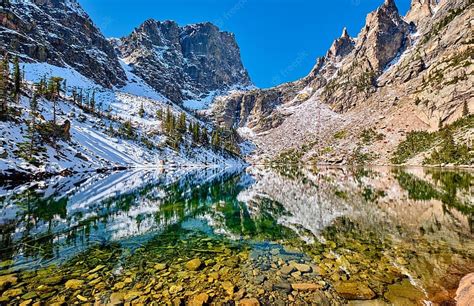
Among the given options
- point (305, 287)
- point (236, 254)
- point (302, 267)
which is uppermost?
point (236, 254)

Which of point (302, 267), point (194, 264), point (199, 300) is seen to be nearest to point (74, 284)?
point (194, 264)

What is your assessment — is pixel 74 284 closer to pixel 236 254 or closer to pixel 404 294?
pixel 236 254

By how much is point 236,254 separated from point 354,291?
635 centimetres

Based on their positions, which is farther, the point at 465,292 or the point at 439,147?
the point at 439,147

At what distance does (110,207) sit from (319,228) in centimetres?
Answer: 2163

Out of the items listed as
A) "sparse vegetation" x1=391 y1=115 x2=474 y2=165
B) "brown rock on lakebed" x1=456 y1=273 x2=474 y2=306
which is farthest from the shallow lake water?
"sparse vegetation" x1=391 y1=115 x2=474 y2=165

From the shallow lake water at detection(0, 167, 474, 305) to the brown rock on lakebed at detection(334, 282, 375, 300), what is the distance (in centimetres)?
4

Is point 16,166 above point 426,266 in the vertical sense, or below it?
above

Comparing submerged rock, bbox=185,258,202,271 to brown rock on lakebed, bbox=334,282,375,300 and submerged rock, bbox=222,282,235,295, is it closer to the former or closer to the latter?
submerged rock, bbox=222,282,235,295

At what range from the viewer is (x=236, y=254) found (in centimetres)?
1473

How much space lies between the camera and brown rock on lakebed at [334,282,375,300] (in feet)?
32.5

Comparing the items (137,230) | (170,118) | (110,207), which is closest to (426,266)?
(137,230)

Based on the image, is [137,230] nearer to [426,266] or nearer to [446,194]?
[426,266]

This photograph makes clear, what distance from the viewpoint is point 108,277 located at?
11.4 m
